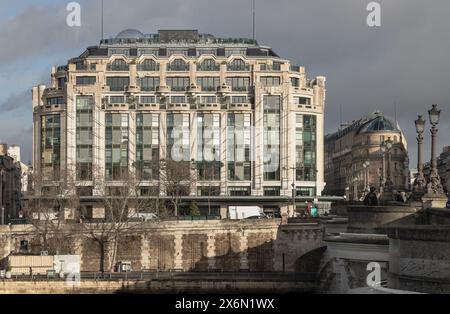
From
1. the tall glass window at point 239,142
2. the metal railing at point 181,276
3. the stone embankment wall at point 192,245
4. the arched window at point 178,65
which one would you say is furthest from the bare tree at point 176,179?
the metal railing at point 181,276

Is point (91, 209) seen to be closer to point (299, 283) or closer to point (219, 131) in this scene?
point (219, 131)

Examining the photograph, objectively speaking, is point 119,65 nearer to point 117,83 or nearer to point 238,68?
point 117,83

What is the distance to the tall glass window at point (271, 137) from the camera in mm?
112000

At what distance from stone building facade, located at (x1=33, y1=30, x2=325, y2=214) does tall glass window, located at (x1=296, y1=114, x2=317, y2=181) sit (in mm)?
120

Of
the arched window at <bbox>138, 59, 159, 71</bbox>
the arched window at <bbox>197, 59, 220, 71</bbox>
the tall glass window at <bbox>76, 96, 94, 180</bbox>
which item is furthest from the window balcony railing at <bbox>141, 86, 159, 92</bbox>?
the tall glass window at <bbox>76, 96, 94, 180</bbox>

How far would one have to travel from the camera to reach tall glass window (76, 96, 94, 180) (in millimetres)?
111500

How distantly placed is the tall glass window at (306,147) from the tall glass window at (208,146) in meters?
9.71

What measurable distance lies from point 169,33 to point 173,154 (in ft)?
65.9

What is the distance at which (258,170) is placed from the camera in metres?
112

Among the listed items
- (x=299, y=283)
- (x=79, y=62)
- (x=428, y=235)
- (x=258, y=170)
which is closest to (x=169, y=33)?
(x=79, y=62)

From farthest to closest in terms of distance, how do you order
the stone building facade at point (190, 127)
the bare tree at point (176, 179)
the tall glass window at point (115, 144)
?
the tall glass window at point (115, 144) → the stone building facade at point (190, 127) → the bare tree at point (176, 179)

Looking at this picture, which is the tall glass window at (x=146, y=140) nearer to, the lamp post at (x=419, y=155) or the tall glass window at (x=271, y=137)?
the tall glass window at (x=271, y=137)

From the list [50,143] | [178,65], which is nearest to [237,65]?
[178,65]

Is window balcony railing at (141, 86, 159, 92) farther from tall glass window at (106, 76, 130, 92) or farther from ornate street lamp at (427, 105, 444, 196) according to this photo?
ornate street lamp at (427, 105, 444, 196)
